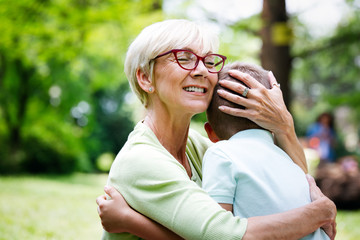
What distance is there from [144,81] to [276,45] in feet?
16.3

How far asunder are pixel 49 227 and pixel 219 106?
4574mm

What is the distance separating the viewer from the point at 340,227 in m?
6.30

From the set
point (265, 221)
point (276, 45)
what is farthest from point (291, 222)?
point (276, 45)

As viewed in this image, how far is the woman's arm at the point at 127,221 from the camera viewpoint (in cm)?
171

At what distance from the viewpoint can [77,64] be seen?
1123cm

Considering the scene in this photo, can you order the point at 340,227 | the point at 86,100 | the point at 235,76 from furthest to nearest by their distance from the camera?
the point at 86,100
the point at 340,227
the point at 235,76

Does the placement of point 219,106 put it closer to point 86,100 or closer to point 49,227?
point 49,227

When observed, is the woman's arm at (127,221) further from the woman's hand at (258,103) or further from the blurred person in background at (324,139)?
the blurred person in background at (324,139)

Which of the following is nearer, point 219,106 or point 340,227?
point 219,106

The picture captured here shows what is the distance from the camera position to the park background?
6.62m

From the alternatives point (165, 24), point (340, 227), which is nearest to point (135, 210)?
point (165, 24)

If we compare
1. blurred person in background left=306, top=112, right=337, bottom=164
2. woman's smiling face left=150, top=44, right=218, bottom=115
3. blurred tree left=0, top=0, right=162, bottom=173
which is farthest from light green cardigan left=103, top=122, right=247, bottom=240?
blurred person in background left=306, top=112, right=337, bottom=164

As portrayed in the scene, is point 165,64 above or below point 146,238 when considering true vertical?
above

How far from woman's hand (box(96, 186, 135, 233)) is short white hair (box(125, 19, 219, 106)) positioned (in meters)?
0.63
